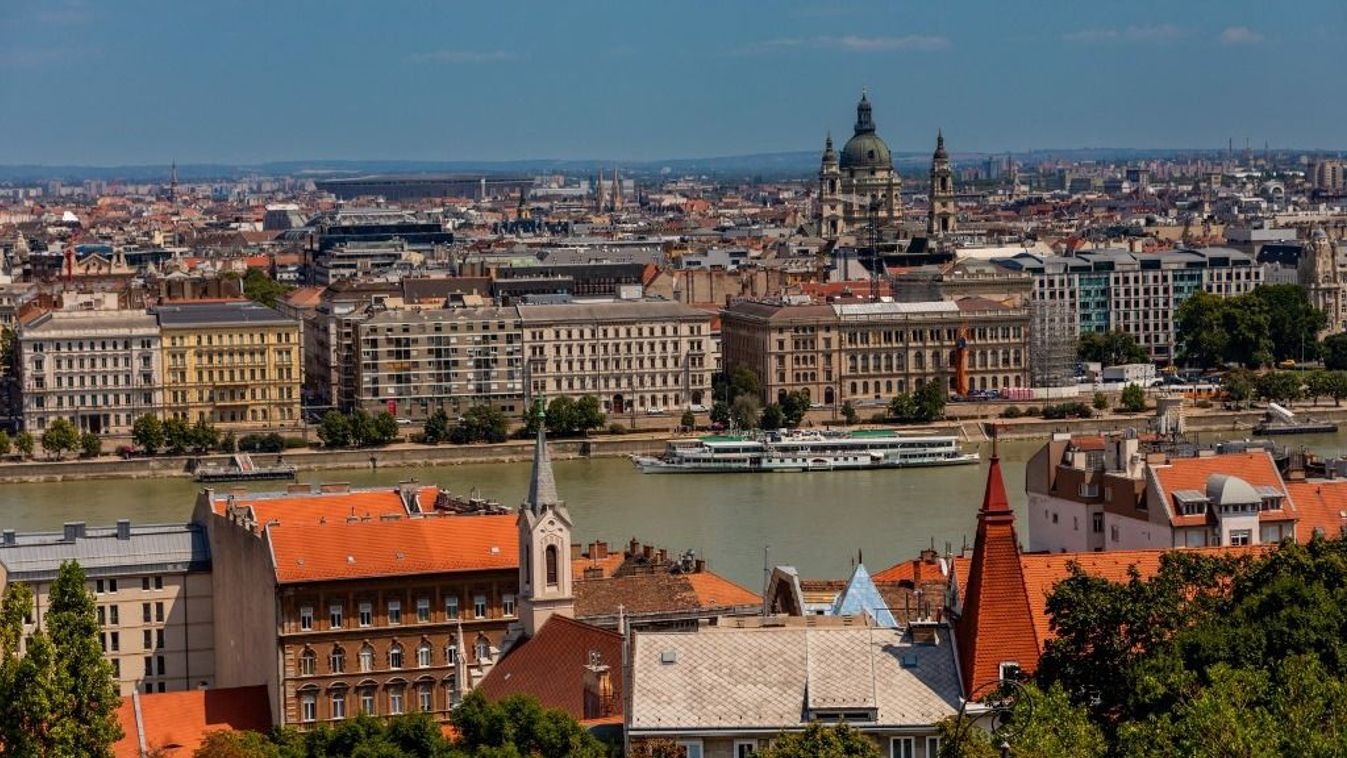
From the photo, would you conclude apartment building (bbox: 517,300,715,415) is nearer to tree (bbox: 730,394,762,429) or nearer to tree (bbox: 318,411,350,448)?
tree (bbox: 730,394,762,429)

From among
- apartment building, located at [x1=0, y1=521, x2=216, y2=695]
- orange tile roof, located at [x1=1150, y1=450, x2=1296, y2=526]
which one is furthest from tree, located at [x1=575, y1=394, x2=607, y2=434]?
orange tile roof, located at [x1=1150, y1=450, x2=1296, y2=526]

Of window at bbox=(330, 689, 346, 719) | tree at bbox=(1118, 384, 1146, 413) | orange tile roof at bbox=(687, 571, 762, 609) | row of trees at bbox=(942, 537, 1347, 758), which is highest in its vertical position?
row of trees at bbox=(942, 537, 1347, 758)

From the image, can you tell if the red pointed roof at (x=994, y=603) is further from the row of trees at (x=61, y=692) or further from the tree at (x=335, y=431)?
the tree at (x=335, y=431)

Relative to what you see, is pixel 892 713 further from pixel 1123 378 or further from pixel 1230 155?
pixel 1230 155

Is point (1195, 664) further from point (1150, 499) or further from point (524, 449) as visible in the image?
point (524, 449)

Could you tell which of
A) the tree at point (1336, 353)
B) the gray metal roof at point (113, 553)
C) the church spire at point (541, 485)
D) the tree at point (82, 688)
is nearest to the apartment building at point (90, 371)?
the tree at point (1336, 353)

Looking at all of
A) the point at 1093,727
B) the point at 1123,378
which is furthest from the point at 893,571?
the point at 1123,378
